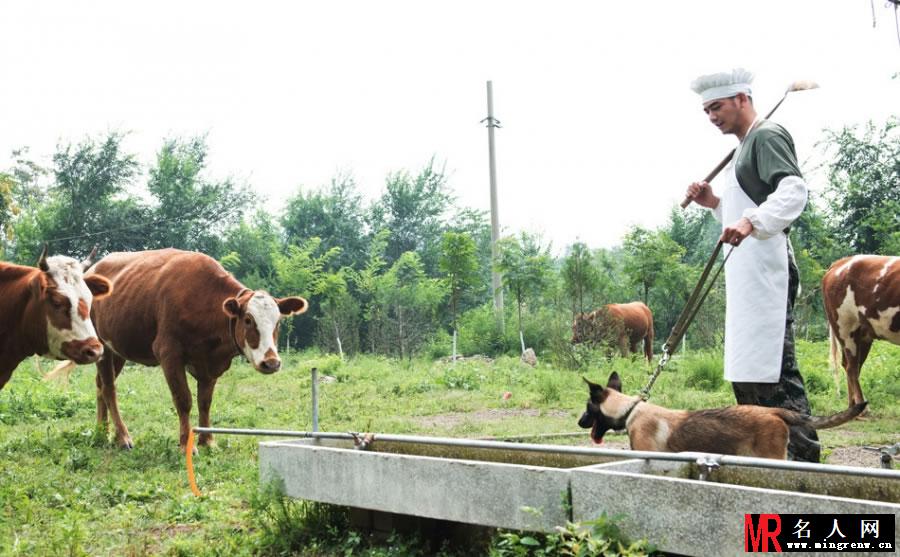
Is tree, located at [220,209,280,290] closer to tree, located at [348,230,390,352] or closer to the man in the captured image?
tree, located at [348,230,390,352]

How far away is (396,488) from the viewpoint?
4.08 metres

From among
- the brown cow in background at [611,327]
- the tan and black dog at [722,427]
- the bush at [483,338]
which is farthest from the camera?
the bush at [483,338]

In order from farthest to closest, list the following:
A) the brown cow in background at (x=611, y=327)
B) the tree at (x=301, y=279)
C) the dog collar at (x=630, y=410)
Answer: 1. the tree at (x=301, y=279)
2. the brown cow in background at (x=611, y=327)
3. the dog collar at (x=630, y=410)

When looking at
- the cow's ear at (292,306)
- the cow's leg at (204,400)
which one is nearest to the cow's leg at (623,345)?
the cow's ear at (292,306)

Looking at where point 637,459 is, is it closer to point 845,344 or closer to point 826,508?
point 826,508

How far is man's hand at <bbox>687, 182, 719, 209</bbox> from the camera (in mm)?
5030

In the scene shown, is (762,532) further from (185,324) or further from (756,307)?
(185,324)

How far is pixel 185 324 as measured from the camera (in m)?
8.25

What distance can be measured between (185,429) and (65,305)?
64.2 inches

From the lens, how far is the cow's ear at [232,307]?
26.0 feet

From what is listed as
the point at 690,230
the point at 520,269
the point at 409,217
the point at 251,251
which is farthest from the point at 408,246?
the point at 520,269

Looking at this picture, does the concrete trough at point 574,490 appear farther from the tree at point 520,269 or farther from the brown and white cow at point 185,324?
the tree at point 520,269

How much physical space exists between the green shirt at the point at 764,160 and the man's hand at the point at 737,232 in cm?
37

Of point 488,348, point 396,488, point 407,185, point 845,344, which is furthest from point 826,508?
point 407,185
